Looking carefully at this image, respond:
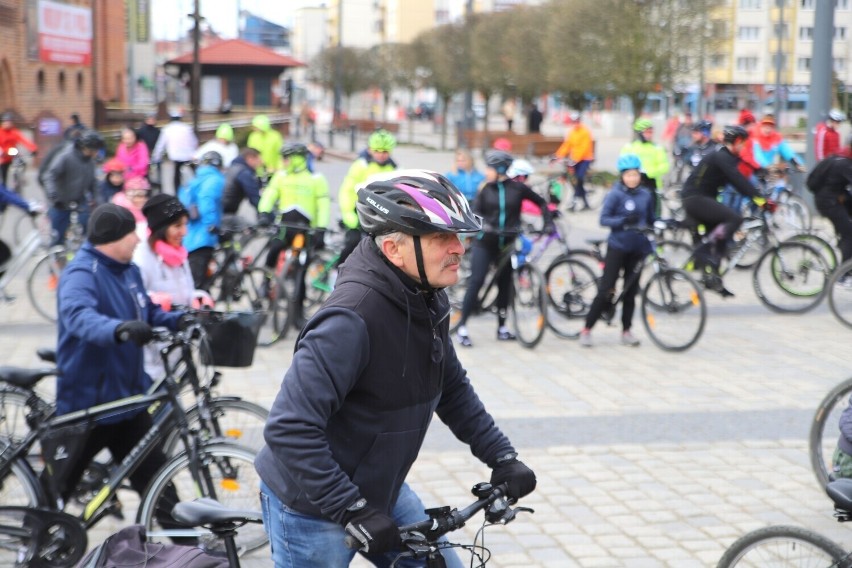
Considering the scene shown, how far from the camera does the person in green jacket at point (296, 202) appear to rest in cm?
1165

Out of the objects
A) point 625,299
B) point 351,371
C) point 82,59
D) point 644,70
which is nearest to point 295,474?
point 351,371

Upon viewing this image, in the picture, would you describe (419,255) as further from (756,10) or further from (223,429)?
(756,10)

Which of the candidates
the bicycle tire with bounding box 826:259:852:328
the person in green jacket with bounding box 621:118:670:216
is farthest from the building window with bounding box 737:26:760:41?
the bicycle tire with bounding box 826:259:852:328

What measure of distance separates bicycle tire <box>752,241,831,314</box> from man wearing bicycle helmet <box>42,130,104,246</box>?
7674 mm

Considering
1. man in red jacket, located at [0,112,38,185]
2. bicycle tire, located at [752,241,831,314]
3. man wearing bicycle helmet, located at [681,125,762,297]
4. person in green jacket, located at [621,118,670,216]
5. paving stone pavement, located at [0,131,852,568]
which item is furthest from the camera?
man in red jacket, located at [0,112,38,185]

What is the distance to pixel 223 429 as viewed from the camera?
601 cm

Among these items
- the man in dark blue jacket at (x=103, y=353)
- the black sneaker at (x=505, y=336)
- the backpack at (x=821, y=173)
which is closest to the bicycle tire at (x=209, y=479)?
the man in dark blue jacket at (x=103, y=353)

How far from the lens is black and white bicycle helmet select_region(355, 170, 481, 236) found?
316 cm

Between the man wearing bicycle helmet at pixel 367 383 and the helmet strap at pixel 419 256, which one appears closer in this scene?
the man wearing bicycle helmet at pixel 367 383

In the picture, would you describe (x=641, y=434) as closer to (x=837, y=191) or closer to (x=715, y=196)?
(x=715, y=196)

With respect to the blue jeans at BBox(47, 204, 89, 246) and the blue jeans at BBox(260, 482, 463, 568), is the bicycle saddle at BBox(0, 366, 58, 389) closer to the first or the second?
the blue jeans at BBox(260, 482, 463, 568)

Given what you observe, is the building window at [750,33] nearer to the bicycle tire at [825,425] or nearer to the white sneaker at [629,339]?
the white sneaker at [629,339]

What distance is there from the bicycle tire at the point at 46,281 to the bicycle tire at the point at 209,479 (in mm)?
7415

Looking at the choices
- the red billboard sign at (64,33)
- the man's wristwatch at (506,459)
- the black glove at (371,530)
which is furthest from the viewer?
the red billboard sign at (64,33)
